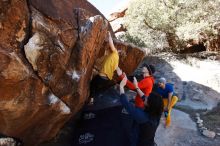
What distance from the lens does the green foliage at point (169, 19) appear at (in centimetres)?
1481

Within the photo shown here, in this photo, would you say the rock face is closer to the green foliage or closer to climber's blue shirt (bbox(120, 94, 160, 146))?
climber's blue shirt (bbox(120, 94, 160, 146))

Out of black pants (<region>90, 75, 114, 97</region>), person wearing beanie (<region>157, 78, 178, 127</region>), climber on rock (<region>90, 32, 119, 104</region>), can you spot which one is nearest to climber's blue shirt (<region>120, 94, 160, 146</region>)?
climber on rock (<region>90, 32, 119, 104</region>)

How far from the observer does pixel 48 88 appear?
6.10 m

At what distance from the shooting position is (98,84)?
811 centimetres

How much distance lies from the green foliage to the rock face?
8275 mm

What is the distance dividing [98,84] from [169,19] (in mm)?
8348

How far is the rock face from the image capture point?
17.1 feet

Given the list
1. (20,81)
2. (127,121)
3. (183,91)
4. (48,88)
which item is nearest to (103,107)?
(127,121)

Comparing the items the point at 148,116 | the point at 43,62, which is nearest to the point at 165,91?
the point at 148,116

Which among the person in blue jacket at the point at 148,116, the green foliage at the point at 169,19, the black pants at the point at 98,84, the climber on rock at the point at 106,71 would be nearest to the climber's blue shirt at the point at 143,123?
the person in blue jacket at the point at 148,116

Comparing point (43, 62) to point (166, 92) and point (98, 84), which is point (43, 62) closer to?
point (98, 84)

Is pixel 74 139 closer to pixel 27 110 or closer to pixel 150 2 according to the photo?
pixel 27 110

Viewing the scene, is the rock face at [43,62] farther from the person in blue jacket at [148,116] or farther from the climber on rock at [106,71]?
the person in blue jacket at [148,116]

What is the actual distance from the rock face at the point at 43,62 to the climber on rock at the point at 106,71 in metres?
0.27
